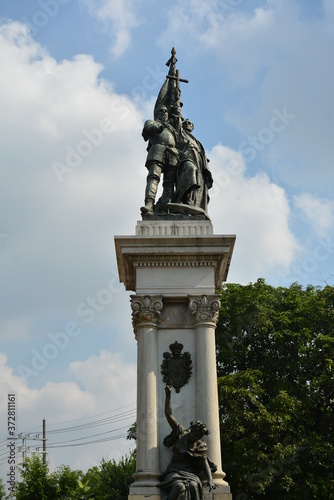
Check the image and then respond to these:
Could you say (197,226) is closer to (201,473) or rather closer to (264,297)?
(201,473)

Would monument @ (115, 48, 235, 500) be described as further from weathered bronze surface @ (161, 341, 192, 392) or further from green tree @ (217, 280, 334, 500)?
green tree @ (217, 280, 334, 500)

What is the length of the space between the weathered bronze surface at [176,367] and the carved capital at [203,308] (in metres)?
0.67

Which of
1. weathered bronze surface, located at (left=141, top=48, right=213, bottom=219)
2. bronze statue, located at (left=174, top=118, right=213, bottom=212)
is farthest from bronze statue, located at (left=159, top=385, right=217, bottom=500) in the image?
bronze statue, located at (left=174, top=118, right=213, bottom=212)

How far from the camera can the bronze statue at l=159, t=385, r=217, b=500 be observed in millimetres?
11961

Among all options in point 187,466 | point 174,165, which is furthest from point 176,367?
point 174,165

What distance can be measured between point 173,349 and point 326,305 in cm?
1864

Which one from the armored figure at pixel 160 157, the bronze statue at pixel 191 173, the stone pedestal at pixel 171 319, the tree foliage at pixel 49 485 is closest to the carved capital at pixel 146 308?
the stone pedestal at pixel 171 319

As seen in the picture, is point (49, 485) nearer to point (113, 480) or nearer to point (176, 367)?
point (113, 480)

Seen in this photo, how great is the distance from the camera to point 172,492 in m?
11.9

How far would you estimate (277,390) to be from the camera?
28594mm

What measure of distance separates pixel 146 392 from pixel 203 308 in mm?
2041

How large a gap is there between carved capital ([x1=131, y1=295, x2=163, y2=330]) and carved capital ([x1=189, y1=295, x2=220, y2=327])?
669 mm

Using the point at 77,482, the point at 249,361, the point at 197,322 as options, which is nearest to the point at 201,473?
the point at 197,322

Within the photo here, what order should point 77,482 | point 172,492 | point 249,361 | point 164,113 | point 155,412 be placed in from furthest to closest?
point 77,482 → point 249,361 → point 164,113 → point 155,412 → point 172,492
